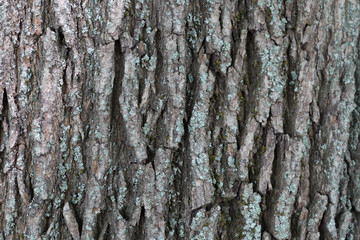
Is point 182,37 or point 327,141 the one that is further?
point 327,141

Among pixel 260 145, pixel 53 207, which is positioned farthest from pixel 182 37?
pixel 53 207

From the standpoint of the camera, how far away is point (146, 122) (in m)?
1.26

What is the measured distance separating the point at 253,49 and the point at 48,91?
0.80 m

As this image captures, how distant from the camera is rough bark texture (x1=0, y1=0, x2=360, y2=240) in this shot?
1242mm

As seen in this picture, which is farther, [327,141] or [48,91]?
[327,141]

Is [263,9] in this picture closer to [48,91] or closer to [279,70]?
[279,70]

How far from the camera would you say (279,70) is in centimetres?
132

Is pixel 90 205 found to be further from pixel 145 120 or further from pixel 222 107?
pixel 222 107

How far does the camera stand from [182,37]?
127cm

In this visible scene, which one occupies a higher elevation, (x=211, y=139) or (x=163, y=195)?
(x=211, y=139)

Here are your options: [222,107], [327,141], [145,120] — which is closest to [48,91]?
[145,120]

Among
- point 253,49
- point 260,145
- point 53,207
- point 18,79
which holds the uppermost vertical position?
point 253,49

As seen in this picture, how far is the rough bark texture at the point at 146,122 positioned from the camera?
1.24 metres

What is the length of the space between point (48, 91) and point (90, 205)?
1.47 ft
